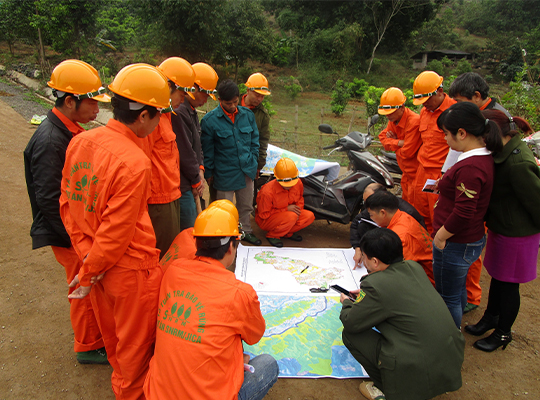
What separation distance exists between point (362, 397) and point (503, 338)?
117cm

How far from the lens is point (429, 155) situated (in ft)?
11.2

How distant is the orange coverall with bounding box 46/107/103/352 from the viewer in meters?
2.21

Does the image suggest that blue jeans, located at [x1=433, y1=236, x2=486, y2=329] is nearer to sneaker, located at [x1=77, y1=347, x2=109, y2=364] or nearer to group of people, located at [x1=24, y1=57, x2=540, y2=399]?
group of people, located at [x1=24, y1=57, x2=540, y2=399]

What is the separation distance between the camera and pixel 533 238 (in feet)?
7.68

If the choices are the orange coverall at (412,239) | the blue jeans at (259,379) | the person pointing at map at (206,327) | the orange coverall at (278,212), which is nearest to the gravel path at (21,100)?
the orange coverall at (278,212)

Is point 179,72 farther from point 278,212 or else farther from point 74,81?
point 278,212

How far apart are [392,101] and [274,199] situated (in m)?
1.61

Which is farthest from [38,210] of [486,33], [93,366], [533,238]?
[486,33]

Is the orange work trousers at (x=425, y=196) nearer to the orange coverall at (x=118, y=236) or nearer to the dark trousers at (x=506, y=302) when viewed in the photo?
the dark trousers at (x=506, y=302)

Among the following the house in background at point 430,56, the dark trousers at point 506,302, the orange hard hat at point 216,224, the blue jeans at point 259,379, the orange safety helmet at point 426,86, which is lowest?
the blue jeans at point 259,379

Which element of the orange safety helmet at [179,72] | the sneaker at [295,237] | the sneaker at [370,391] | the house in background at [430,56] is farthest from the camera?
the house in background at [430,56]

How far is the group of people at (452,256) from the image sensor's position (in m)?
1.83

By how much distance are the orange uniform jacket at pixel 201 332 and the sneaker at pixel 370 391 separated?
0.94 m

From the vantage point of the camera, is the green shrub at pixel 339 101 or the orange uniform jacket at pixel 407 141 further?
the green shrub at pixel 339 101
